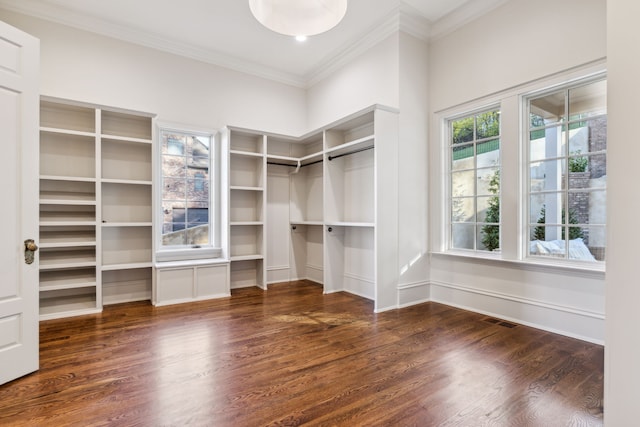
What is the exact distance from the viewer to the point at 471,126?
4.01 m

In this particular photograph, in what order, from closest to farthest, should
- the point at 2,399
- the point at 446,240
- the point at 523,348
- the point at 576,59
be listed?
the point at 2,399 → the point at 523,348 → the point at 576,59 → the point at 446,240

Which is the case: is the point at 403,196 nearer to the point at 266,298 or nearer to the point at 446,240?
the point at 446,240

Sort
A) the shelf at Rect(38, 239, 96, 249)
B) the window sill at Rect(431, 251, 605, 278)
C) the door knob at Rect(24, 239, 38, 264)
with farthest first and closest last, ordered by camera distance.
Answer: the shelf at Rect(38, 239, 96, 249)
the window sill at Rect(431, 251, 605, 278)
the door knob at Rect(24, 239, 38, 264)

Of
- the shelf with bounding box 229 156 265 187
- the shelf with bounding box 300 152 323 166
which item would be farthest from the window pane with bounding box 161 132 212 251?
the shelf with bounding box 300 152 323 166

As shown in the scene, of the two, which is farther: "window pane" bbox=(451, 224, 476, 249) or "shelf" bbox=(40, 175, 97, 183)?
"window pane" bbox=(451, 224, 476, 249)

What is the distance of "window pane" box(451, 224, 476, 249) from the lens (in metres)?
4.02

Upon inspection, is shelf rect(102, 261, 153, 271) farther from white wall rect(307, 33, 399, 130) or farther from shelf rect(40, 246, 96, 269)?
white wall rect(307, 33, 399, 130)

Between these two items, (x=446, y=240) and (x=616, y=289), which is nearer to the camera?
(x=616, y=289)

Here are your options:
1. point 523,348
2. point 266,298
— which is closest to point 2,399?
point 266,298

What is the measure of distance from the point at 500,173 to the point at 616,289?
2.47 metres

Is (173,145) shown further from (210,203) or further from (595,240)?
(595,240)

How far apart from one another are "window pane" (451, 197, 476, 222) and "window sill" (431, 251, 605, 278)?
0.44 m

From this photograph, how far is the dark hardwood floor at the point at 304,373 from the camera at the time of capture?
6.14 ft

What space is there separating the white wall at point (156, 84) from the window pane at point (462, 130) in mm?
2665
